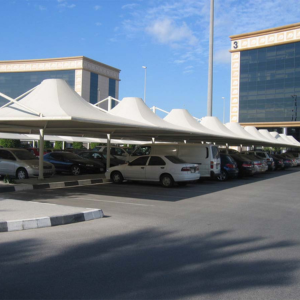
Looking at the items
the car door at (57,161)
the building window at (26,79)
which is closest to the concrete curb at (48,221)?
the car door at (57,161)

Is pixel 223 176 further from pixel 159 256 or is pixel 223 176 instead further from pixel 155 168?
pixel 159 256

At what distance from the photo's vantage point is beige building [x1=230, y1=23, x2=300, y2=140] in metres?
61.6

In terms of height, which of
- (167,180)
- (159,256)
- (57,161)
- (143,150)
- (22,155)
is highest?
(143,150)

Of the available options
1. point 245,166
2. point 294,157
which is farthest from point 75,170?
point 294,157

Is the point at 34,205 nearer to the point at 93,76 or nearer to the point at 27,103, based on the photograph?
the point at 27,103

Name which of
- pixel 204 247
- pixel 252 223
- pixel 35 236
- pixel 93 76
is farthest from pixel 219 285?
pixel 93 76

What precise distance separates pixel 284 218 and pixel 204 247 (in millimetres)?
3917

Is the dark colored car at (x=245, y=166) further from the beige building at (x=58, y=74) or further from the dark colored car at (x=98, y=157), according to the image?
the beige building at (x=58, y=74)

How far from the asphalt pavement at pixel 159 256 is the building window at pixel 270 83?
56808mm

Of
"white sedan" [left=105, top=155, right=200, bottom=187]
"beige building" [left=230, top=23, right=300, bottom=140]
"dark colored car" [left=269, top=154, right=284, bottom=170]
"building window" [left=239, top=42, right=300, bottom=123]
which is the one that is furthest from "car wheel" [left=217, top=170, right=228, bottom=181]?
"building window" [left=239, top=42, right=300, bottom=123]

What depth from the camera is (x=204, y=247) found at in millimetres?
6352

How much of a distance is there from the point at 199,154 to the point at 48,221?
11.9m

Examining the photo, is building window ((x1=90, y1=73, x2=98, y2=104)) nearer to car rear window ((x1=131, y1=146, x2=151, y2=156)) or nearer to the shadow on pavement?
car rear window ((x1=131, y1=146, x2=151, y2=156))

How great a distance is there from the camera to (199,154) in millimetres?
18547
